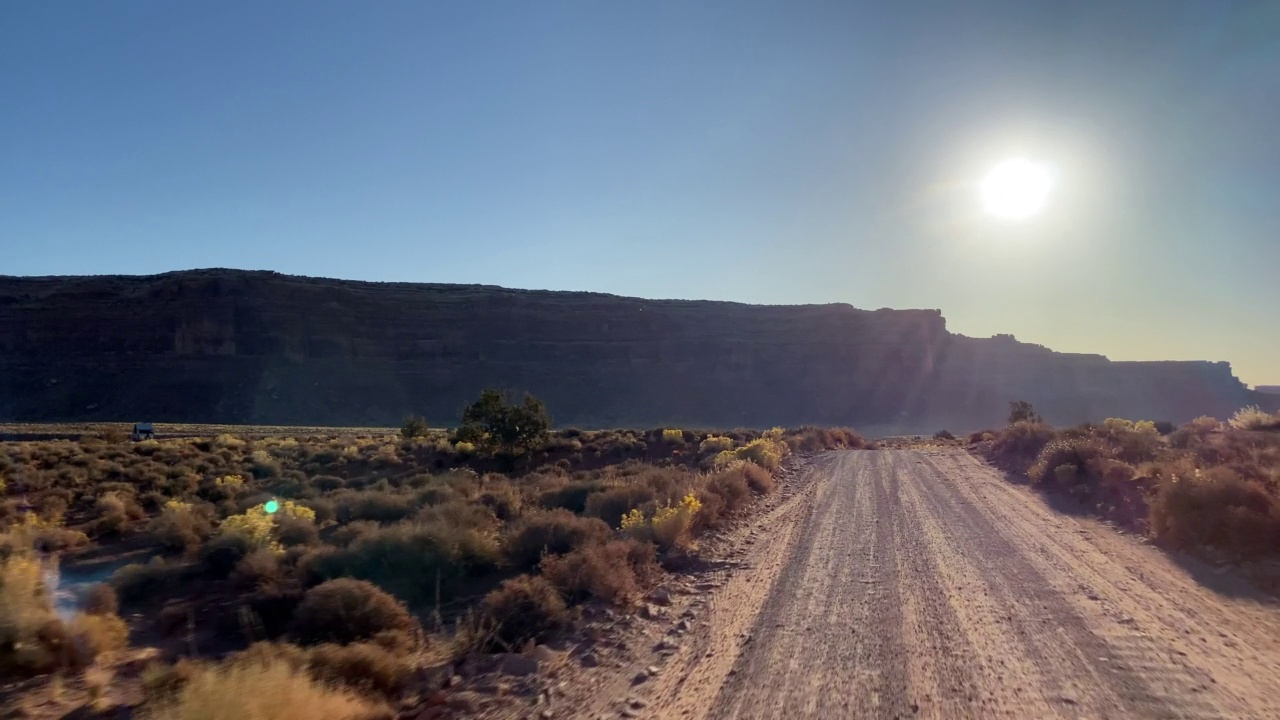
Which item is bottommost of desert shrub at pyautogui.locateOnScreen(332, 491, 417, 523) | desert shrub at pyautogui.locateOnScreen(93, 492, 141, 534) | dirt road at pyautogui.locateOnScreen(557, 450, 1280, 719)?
desert shrub at pyautogui.locateOnScreen(93, 492, 141, 534)

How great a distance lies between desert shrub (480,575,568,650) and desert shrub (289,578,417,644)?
84 centimetres

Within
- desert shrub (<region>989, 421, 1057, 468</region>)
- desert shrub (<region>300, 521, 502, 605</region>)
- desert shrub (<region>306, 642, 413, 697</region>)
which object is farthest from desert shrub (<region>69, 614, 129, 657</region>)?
desert shrub (<region>989, 421, 1057, 468</region>)

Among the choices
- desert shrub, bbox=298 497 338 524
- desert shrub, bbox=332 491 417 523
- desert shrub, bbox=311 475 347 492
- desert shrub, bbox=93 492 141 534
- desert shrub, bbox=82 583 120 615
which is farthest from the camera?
desert shrub, bbox=311 475 347 492

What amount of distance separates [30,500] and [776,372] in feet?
277

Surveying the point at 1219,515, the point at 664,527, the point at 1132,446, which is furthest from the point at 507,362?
the point at 1219,515

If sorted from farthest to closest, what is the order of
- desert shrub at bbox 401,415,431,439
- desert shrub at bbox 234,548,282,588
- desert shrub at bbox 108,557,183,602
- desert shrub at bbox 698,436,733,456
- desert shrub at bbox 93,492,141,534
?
desert shrub at bbox 401,415,431,439 < desert shrub at bbox 698,436,733,456 < desert shrub at bbox 93,492,141,534 < desert shrub at bbox 108,557,183,602 < desert shrub at bbox 234,548,282,588

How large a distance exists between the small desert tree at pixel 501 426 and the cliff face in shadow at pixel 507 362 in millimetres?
47745

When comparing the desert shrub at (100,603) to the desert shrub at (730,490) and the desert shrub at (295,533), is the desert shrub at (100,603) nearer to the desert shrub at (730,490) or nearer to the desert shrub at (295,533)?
the desert shrub at (295,533)

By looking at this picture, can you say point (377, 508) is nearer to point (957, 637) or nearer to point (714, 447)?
point (957, 637)

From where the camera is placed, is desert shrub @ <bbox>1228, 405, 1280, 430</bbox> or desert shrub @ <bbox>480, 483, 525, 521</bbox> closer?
desert shrub @ <bbox>480, 483, 525, 521</bbox>

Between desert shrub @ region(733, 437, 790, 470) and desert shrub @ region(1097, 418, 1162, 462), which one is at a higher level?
desert shrub @ region(1097, 418, 1162, 462)

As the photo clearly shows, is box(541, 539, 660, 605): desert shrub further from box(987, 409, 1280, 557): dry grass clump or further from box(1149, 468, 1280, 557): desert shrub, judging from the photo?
box(987, 409, 1280, 557): dry grass clump

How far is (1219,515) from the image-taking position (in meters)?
11.5

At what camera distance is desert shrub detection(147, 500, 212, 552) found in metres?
13.9
